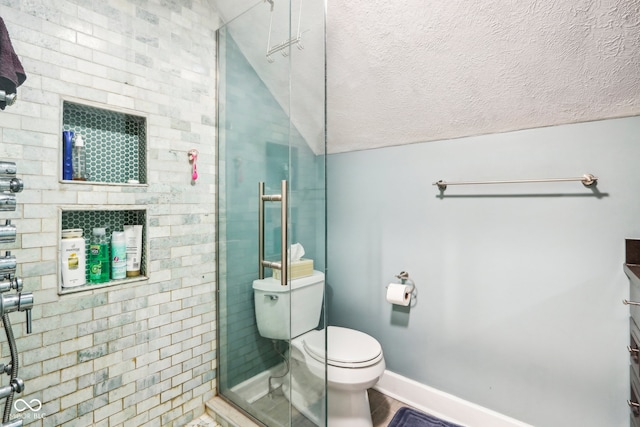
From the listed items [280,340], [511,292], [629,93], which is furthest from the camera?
[511,292]

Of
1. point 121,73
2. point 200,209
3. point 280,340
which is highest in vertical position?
point 121,73

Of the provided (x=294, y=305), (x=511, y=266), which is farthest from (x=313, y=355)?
(x=511, y=266)

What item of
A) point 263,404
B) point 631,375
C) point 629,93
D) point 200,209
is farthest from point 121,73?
point 631,375

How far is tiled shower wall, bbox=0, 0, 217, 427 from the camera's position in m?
1.17

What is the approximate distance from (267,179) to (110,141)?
758 mm

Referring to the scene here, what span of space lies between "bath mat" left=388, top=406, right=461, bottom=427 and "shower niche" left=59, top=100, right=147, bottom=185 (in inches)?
76.2

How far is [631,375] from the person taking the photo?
136cm

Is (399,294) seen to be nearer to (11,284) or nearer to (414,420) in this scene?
(414,420)

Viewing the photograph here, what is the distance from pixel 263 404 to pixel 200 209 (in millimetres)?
1079

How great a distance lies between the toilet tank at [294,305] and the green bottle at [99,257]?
720 mm

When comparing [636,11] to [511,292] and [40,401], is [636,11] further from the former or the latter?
[40,401]

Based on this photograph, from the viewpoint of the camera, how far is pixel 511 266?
167 cm

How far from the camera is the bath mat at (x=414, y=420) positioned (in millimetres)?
1768

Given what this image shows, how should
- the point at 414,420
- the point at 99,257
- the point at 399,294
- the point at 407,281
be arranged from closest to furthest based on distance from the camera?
the point at 99,257 → the point at 414,420 → the point at 399,294 → the point at 407,281
